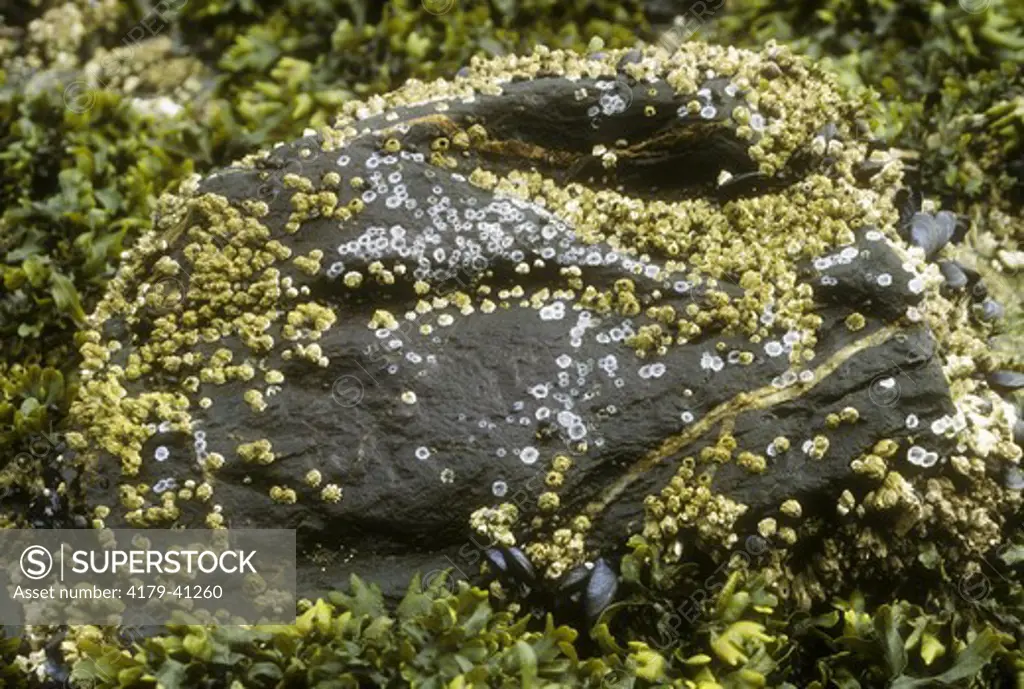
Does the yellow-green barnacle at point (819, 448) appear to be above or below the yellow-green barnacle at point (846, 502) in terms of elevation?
above

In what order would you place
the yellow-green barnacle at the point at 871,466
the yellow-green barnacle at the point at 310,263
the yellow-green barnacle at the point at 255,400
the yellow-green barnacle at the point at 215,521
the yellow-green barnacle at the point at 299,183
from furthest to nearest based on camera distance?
the yellow-green barnacle at the point at 299,183 → the yellow-green barnacle at the point at 310,263 → the yellow-green barnacle at the point at 255,400 → the yellow-green barnacle at the point at 215,521 → the yellow-green barnacle at the point at 871,466

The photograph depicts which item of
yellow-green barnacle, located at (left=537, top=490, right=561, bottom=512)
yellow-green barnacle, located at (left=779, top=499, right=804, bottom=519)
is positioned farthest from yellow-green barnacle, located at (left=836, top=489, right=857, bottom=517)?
yellow-green barnacle, located at (left=537, top=490, right=561, bottom=512)

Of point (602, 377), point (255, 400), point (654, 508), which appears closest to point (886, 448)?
point (654, 508)

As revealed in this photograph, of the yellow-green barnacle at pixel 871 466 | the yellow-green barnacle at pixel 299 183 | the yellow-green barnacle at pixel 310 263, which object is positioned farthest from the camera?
Result: the yellow-green barnacle at pixel 299 183

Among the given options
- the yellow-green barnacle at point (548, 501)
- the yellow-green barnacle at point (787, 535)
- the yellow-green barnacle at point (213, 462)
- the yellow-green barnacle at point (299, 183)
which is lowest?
the yellow-green barnacle at point (787, 535)

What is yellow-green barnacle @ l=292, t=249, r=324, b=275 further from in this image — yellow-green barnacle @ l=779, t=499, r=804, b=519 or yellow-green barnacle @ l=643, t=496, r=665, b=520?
yellow-green barnacle @ l=779, t=499, r=804, b=519

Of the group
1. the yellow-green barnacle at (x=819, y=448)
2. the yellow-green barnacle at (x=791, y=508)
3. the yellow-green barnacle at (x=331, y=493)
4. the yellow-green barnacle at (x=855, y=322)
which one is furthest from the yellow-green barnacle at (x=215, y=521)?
the yellow-green barnacle at (x=855, y=322)

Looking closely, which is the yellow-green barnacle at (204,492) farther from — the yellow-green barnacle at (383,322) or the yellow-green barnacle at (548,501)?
the yellow-green barnacle at (548,501)
